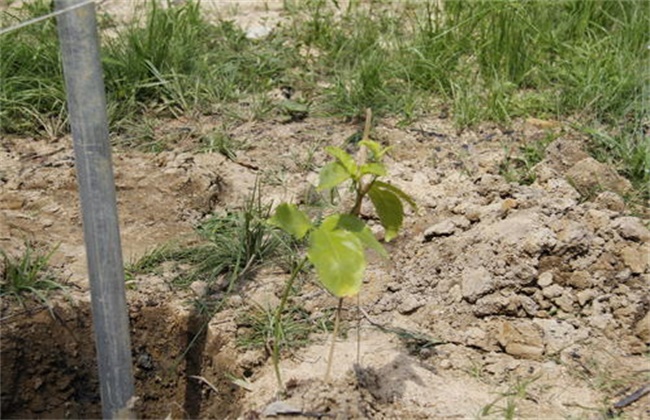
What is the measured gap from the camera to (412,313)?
2982mm

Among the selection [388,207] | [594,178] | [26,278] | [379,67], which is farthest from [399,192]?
[379,67]

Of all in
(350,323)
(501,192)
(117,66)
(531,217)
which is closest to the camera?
(350,323)

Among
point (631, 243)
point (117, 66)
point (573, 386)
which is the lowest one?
point (573, 386)

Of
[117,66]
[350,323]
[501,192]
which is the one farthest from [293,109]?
[350,323]

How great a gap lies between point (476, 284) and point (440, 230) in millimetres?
335

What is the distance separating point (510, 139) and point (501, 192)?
20.4 inches

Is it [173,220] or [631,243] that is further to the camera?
[173,220]

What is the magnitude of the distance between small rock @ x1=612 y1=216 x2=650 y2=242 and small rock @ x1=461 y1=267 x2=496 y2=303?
1.50 feet

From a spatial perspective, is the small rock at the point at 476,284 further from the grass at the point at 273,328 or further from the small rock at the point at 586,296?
the grass at the point at 273,328

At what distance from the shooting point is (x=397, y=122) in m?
3.96

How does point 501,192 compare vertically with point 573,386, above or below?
above

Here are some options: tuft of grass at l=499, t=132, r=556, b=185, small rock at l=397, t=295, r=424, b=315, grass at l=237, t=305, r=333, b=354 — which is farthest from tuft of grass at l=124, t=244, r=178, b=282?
tuft of grass at l=499, t=132, r=556, b=185

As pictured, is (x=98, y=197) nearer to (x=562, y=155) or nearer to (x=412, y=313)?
(x=412, y=313)

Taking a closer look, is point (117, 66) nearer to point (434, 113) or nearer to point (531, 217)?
point (434, 113)
